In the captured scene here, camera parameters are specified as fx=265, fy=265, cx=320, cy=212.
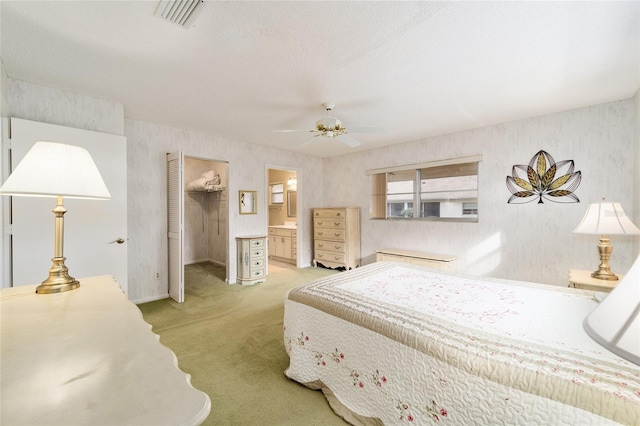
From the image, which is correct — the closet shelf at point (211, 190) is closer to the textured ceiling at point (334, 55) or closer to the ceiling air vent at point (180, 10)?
the textured ceiling at point (334, 55)

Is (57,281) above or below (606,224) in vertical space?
below

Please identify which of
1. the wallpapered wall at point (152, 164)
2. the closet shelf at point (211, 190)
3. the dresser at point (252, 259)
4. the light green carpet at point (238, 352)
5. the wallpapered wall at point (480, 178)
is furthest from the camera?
the closet shelf at point (211, 190)

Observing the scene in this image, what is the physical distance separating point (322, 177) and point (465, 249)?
337 cm

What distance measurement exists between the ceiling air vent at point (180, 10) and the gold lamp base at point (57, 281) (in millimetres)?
1530

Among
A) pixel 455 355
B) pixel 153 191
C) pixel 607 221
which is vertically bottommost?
pixel 455 355

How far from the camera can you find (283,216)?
7074mm

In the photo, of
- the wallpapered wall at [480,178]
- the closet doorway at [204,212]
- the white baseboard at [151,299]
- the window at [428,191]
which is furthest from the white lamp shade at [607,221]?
the closet doorway at [204,212]

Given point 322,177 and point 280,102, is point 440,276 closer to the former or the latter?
point 280,102

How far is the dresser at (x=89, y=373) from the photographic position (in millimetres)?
496

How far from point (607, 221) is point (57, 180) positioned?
3.90m

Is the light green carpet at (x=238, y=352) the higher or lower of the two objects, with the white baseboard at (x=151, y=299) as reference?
lower

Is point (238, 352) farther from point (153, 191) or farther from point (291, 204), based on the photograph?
point (291, 204)

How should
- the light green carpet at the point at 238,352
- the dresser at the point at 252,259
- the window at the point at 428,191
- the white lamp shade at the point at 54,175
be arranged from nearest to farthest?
the white lamp shade at the point at 54,175
the light green carpet at the point at 238,352
the window at the point at 428,191
the dresser at the point at 252,259

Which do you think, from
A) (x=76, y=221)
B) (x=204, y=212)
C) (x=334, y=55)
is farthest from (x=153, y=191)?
(x=334, y=55)
